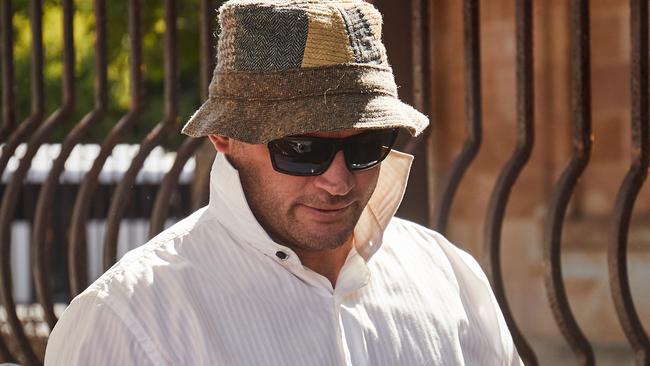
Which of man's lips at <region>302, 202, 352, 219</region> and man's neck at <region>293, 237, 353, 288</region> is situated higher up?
man's lips at <region>302, 202, 352, 219</region>

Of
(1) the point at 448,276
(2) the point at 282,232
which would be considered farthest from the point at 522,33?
(2) the point at 282,232

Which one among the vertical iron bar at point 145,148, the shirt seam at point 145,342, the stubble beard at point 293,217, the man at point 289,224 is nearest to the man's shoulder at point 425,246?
the man at point 289,224

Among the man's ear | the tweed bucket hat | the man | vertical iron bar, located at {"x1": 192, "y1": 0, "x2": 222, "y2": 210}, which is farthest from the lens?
vertical iron bar, located at {"x1": 192, "y1": 0, "x2": 222, "y2": 210}

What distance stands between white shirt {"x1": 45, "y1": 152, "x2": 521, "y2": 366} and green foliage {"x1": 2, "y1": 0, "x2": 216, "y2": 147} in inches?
260

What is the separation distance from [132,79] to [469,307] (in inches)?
72.0

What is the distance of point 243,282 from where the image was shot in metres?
2.71

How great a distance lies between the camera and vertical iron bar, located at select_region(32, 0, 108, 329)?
4.39 meters

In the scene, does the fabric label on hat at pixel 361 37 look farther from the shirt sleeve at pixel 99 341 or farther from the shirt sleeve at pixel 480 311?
the shirt sleeve at pixel 99 341

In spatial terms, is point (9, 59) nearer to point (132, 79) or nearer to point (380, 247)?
point (132, 79)

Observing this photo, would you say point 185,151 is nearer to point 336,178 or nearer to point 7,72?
point 7,72

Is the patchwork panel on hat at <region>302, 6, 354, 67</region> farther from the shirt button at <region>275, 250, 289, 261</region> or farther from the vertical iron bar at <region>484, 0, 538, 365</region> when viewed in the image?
the vertical iron bar at <region>484, 0, 538, 365</region>

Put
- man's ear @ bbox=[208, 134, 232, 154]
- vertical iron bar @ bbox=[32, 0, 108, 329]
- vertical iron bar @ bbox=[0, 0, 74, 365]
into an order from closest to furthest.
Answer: man's ear @ bbox=[208, 134, 232, 154] → vertical iron bar @ bbox=[32, 0, 108, 329] → vertical iron bar @ bbox=[0, 0, 74, 365]

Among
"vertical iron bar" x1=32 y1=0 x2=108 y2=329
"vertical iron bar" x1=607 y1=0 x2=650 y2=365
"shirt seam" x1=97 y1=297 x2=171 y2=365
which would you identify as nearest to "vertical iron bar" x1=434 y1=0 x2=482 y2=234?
"vertical iron bar" x1=607 y1=0 x2=650 y2=365

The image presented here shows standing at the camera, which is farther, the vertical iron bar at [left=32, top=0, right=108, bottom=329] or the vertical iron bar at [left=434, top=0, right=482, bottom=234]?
the vertical iron bar at [left=32, top=0, right=108, bottom=329]
